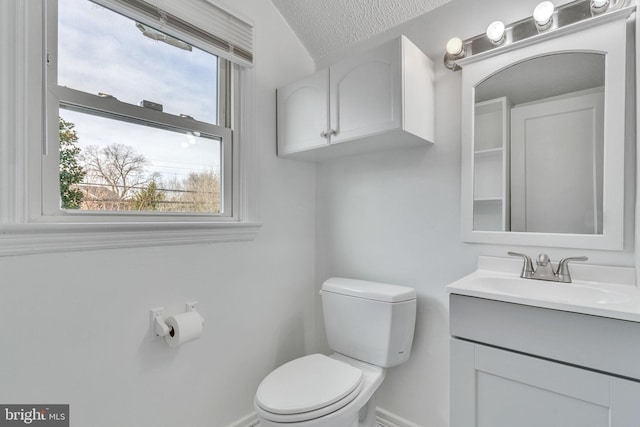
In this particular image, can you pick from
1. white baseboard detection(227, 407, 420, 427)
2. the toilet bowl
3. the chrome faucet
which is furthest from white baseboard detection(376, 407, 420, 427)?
the chrome faucet

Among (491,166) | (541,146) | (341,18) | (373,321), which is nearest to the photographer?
(541,146)

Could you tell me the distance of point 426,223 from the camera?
155 centimetres

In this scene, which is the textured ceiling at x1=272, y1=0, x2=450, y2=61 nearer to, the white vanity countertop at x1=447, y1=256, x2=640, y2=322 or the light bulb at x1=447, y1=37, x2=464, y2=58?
the light bulb at x1=447, y1=37, x2=464, y2=58

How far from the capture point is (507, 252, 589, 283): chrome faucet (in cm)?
115

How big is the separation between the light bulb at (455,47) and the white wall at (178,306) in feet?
3.00

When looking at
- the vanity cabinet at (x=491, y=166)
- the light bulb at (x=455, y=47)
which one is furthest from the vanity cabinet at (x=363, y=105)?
the vanity cabinet at (x=491, y=166)

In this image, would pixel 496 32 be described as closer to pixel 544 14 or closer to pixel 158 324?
pixel 544 14

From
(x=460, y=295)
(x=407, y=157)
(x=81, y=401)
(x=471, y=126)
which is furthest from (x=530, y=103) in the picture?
(x=81, y=401)

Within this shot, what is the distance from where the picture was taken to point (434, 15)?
153 cm

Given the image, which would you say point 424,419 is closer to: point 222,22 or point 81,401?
point 81,401

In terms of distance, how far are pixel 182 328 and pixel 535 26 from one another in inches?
74.5

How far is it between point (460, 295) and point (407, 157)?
0.81m

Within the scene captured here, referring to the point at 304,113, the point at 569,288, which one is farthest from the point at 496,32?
the point at 569,288

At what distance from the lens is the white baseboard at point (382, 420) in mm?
1603
